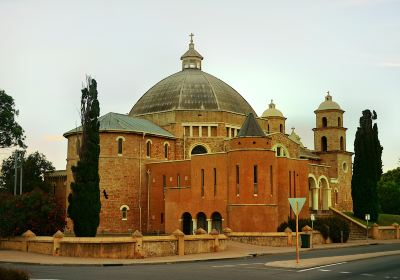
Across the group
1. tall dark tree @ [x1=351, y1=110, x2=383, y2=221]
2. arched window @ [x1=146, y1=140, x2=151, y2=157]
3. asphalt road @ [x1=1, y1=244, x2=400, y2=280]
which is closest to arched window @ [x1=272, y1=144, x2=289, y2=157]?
tall dark tree @ [x1=351, y1=110, x2=383, y2=221]

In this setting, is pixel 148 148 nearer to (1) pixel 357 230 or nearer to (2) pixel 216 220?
(2) pixel 216 220

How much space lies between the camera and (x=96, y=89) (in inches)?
1594

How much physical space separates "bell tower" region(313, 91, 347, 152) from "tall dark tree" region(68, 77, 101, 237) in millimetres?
42189

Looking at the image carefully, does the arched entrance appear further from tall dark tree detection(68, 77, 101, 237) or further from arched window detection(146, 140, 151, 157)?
tall dark tree detection(68, 77, 101, 237)

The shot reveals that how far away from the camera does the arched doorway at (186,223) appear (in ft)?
168

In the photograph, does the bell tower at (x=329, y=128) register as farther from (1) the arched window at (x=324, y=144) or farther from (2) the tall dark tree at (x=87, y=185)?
(2) the tall dark tree at (x=87, y=185)

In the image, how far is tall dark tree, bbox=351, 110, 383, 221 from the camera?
57188 mm

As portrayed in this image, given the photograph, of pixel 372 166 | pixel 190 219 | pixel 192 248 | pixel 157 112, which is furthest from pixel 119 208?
pixel 372 166

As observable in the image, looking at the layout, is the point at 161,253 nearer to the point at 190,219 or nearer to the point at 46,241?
the point at 46,241

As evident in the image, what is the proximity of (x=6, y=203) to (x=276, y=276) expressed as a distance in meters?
24.1

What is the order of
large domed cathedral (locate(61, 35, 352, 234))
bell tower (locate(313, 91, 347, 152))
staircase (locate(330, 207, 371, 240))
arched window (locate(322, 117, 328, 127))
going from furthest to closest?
1. arched window (locate(322, 117, 328, 127))
2. bell tower (locate(313, 91, 347, 152))
3. staircase (locate(330, 207, 371, 240))
4. large domed cathedral (locate(61, 35, 352, 234))

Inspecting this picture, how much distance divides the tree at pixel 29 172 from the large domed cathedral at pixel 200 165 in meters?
4.70

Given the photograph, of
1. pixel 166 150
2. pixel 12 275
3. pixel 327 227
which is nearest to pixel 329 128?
pixel 166 150

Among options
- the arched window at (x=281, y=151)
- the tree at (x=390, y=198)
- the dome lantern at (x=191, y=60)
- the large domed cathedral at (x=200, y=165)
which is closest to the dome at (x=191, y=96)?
the large domed cathedral at (x=200, y=165)
